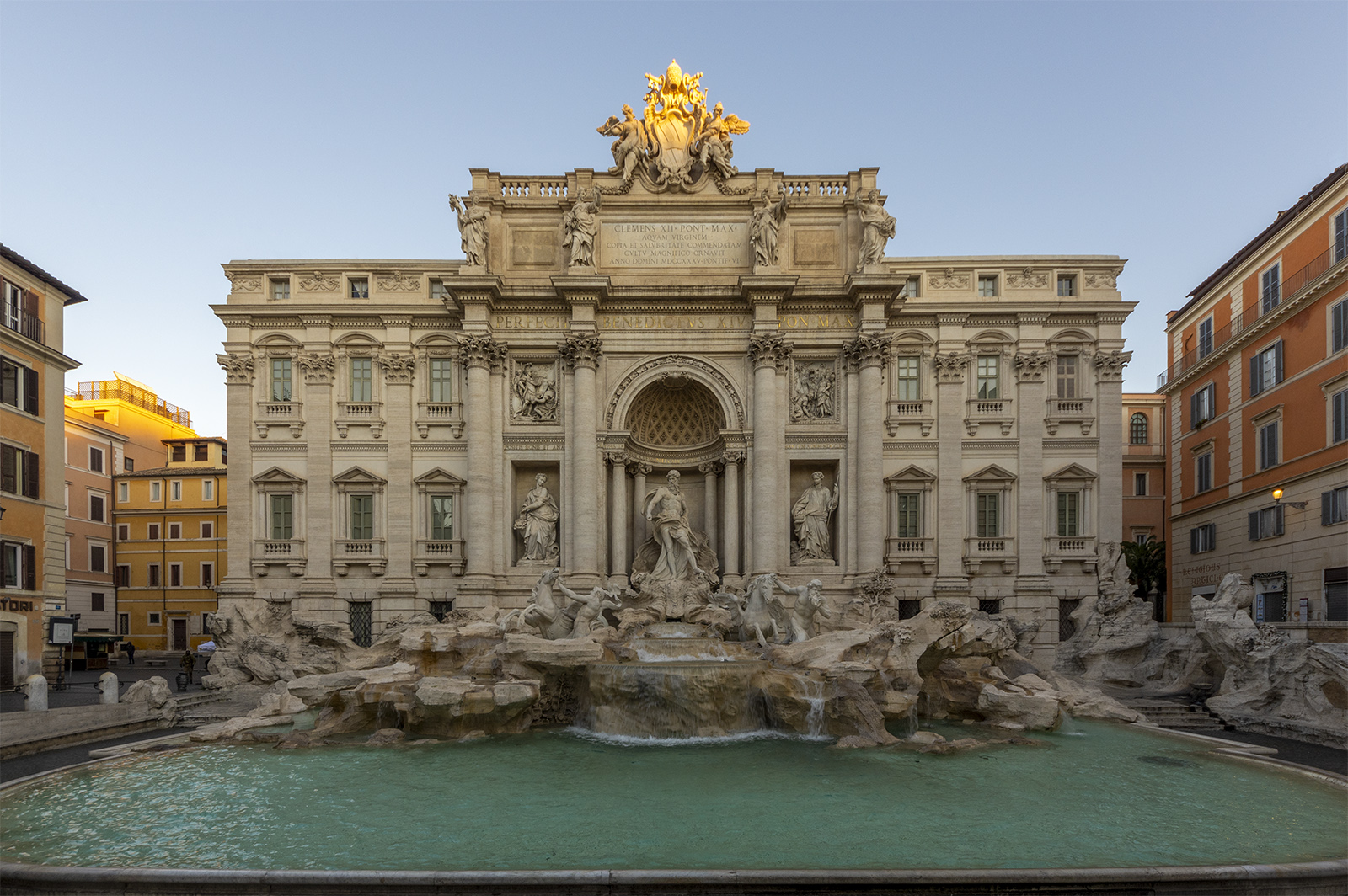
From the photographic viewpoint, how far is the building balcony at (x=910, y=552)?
25.9 meters

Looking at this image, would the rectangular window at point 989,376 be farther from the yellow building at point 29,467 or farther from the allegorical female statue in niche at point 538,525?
the yellow building at point 29,467

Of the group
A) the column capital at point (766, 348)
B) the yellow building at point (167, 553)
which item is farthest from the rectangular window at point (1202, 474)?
the yellow building at point (167, 553)

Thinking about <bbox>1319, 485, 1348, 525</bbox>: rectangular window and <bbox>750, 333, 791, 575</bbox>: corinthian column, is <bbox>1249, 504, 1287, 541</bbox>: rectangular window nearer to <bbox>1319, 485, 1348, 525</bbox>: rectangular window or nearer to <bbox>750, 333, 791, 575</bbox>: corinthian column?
<bbox>1319, 485, 1348, 525</bbox>: rectangular window

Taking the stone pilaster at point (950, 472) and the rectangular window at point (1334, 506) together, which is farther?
the stone pilaster at point (950, 472)

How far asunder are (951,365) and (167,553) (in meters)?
43.2

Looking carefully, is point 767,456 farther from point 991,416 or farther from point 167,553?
point 167,553

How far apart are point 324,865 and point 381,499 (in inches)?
753

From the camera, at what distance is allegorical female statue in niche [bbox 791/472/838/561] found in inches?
1019

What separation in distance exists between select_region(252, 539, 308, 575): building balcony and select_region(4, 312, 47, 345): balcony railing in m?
10.7

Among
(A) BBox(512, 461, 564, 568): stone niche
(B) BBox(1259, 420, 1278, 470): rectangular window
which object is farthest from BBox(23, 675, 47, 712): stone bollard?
(B) BBox(1259, 420, 1278, 470): rectangular window

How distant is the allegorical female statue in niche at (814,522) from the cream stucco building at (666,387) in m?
0.11

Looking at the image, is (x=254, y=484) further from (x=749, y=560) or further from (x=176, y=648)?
(x=176, y=648)

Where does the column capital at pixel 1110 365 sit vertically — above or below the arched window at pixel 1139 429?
above

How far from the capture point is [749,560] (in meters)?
25.4
